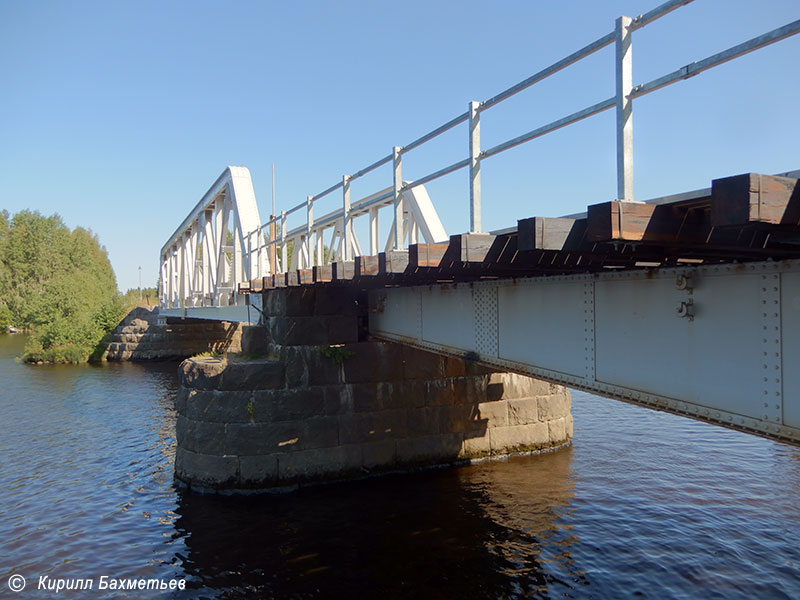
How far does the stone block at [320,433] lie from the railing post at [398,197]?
523 centimetres

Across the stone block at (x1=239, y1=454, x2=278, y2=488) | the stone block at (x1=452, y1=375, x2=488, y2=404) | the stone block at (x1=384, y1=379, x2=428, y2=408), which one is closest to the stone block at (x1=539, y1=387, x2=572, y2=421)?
the stone block at (x1=452, y1=375, x2=488, y2=404)

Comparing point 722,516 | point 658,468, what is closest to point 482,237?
point 722,516

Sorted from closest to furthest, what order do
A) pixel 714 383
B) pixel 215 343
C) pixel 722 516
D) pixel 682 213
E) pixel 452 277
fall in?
pixel 682 213, pixel 714 383, pixel 452 277, pixel 722 516, pixel 215 343

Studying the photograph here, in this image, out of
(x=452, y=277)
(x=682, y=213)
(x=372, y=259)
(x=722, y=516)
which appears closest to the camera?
(x=682, y=213)

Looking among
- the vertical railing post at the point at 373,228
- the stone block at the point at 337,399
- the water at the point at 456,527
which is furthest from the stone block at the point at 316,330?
the water at the point at 456,527

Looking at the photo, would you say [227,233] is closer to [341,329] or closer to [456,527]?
[341,329]

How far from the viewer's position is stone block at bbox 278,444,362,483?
11.1m

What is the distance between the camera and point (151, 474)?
42.3 feet

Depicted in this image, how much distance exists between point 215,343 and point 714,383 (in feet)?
132

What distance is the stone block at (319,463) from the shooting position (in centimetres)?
1112

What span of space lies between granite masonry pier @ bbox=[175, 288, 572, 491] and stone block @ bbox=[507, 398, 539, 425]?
24 millimetres

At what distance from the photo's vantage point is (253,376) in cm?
1131

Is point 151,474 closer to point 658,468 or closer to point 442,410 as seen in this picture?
point 442,410

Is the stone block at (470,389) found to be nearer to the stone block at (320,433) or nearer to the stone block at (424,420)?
the stone block at (424,420)
